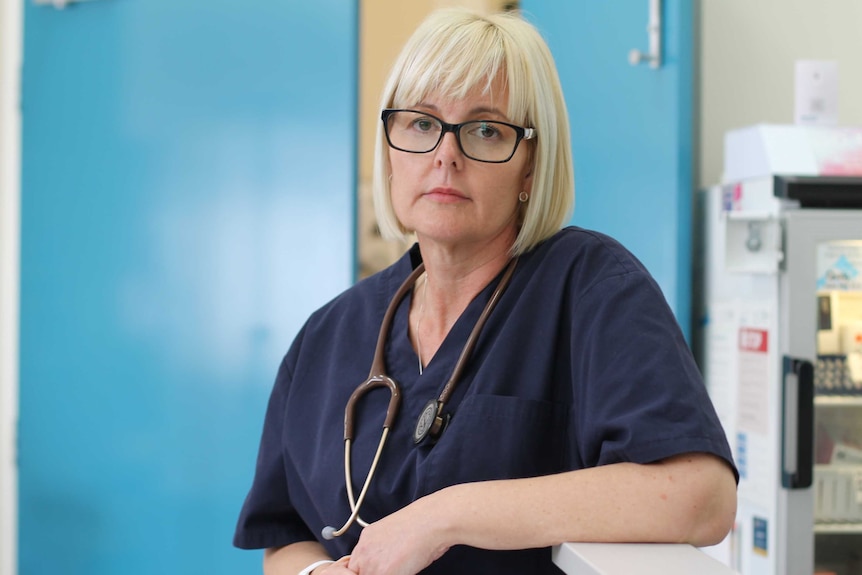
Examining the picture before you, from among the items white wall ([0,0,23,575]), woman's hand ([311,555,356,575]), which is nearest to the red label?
woman's hand ([311,555,356,575])

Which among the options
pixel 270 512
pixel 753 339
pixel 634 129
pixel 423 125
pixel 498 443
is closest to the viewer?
pixel 498 443

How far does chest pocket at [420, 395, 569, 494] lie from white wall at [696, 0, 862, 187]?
175 centimetres

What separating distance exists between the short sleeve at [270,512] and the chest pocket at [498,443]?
32 cm

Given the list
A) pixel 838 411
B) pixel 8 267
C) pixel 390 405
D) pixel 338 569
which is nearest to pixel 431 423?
pixel 390 405

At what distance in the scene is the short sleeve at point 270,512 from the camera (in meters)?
1.41

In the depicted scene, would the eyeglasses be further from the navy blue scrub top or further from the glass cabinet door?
the glass cabinet door

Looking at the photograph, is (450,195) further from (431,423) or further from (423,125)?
(431,423)

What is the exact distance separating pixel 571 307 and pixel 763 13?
6.33 feet

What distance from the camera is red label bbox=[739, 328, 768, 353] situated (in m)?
2.30

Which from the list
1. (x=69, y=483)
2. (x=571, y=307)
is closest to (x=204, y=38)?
(x=69, y=483)

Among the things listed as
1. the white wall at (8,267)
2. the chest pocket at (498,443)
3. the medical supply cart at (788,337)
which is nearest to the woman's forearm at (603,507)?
the chest pocket at (498,443)

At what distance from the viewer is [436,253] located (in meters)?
1.32

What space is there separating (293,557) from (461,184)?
0.59m

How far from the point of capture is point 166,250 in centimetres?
279
